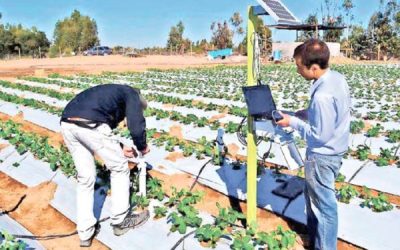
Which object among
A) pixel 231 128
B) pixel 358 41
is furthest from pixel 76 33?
pixel 231 128

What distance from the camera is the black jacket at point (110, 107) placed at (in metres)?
3.67

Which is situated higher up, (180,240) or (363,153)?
(363,153)

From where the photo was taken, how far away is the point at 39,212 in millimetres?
4848

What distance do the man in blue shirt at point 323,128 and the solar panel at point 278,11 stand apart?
349 millimetres

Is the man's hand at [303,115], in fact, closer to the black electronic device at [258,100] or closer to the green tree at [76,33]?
the black electronic device at [258,100]

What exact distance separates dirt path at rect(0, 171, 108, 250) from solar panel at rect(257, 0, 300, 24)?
8.62 ft

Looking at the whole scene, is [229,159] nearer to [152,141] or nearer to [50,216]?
[152,141]

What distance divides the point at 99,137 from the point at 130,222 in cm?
96

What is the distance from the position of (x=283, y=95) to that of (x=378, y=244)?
9451 millimetres

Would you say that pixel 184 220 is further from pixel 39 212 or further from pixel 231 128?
pixel 231 128

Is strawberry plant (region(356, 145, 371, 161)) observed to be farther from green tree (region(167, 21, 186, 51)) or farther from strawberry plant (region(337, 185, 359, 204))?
green tree (region(167, 21, 186, 51))

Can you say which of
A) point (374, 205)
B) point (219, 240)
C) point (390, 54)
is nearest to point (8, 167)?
point (219, 240)

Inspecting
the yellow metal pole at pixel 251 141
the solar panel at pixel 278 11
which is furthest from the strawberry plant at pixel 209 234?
the solar panel at pixel 278 11

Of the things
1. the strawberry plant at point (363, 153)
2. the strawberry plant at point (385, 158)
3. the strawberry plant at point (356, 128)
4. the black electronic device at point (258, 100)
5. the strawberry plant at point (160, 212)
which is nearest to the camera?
the black electronic device at point (258, 100)
